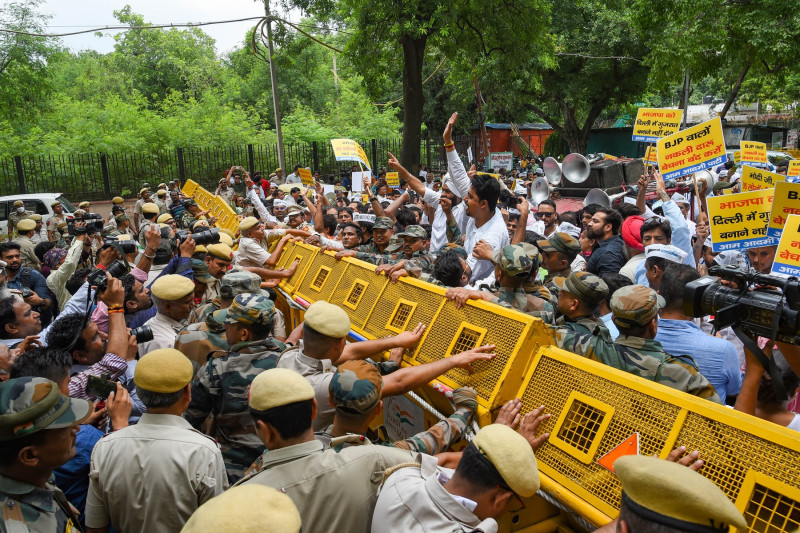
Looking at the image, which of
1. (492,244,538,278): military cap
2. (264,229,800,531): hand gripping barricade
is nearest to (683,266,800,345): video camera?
(264,229,800,531): hand gripping barricade

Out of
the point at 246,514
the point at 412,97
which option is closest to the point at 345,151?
the point at 412,97

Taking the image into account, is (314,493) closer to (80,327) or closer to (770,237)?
(80,327)

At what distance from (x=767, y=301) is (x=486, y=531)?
152 centimetres

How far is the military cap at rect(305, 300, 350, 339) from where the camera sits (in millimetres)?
2945

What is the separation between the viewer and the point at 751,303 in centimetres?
230

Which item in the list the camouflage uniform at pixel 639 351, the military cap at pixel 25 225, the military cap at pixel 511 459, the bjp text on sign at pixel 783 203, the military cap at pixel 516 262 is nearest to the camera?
the military cap at pixel 511 459

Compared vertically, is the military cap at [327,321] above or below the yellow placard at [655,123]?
below

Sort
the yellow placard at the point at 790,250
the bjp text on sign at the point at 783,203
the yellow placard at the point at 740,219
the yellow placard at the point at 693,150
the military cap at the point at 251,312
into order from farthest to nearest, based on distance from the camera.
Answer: the yellow placard at the point at 693,150 → the yellow placard at the point at 740,219 → the bjp text on sign at the point at 783,203 → the yellow placard at the point at 790,250 → the military cap at the point at 251,312

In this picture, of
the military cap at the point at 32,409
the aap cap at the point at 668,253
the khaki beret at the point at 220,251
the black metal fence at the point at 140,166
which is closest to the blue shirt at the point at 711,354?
the aap cap at the point at 668,253

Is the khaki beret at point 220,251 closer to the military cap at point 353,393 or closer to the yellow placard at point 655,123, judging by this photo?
the military cap at point 353,393

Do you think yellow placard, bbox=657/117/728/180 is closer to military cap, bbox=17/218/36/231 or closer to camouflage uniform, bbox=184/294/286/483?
camouflage uniform, bbox=184/294/286/483

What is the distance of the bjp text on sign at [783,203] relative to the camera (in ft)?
16.1

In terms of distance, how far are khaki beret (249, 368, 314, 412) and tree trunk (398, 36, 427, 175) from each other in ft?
47.1

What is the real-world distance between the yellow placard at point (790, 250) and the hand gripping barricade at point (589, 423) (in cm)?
252
